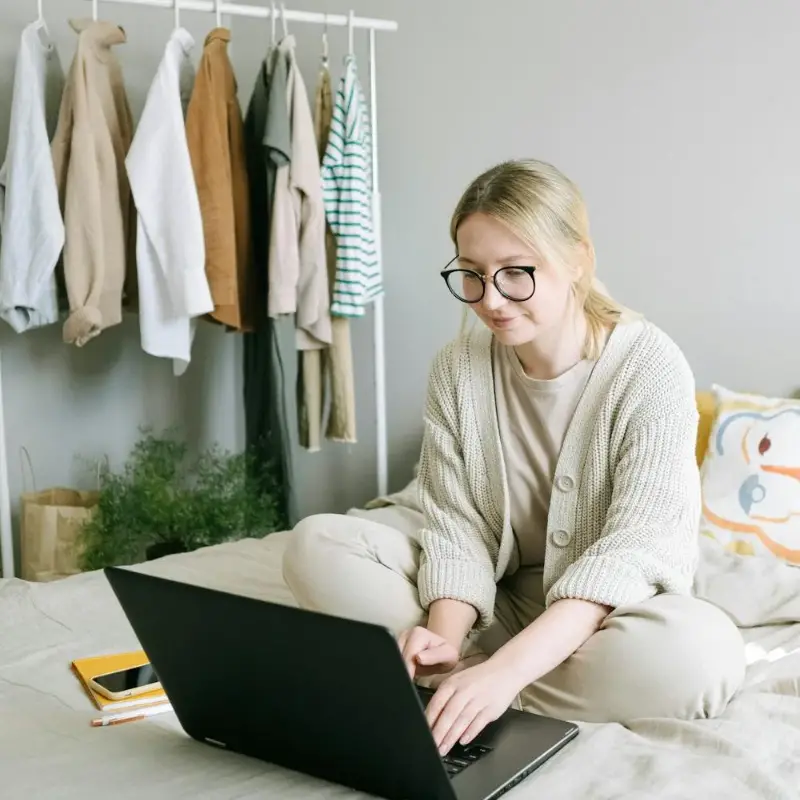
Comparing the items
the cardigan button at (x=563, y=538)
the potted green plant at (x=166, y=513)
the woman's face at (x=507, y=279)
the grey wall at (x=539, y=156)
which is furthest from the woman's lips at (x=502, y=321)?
the potted green plant at (x=166, y=513)

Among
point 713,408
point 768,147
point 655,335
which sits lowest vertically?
point 713,408

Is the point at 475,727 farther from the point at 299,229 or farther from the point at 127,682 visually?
the point at 299,229

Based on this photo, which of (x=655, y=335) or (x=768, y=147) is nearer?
(x=655, y=335)

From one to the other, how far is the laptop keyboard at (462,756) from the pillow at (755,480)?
2.94 feet

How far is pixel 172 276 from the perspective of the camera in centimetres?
234

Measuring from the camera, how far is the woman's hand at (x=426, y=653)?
117 centimetres

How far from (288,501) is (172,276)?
68 centimetres

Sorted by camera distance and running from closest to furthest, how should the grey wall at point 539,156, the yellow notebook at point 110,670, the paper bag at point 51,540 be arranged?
1. the yellow notebook at point 110,670
2. the grey wall at point 539,156
3. the paper bag at point 51,540

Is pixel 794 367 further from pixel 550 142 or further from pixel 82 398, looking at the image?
pixel 82 398

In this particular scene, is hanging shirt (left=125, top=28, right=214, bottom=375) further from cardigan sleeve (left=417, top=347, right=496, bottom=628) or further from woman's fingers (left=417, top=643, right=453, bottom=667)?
woman's fingers (left=417, top=643, right=453, bottom=667)

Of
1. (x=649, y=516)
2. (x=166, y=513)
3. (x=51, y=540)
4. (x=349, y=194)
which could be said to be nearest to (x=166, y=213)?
(x=349, y=194)

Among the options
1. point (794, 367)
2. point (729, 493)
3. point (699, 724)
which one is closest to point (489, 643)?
point (699, 724)

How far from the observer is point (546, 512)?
147 cm

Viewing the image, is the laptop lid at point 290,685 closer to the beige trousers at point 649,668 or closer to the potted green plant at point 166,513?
the beige trousers at point 649,668
